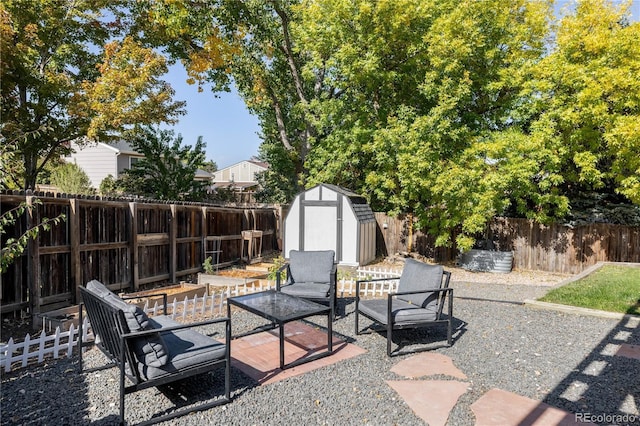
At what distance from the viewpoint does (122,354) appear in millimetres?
3051

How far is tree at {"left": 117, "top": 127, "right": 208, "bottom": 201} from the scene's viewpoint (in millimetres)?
18500

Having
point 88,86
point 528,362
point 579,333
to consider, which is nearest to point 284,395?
Result: point 528,362

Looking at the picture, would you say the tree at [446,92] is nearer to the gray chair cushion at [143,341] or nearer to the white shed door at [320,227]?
the white shed door at [320,227]

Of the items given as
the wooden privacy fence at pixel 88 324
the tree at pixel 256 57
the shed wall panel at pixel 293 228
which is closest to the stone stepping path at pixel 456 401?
the wooden privacy fence at pixel 88 324

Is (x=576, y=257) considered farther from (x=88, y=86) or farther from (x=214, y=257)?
(x=88, y=86)

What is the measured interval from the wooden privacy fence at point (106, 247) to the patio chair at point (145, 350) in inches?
115

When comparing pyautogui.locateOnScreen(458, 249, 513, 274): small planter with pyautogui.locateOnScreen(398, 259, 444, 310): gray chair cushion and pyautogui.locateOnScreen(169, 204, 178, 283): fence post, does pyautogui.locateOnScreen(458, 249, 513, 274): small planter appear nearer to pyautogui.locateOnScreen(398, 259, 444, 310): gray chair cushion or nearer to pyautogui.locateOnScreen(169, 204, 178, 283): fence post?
pyautogui.locateOnScreen(398, 259, 444, 310): gray chair cushion

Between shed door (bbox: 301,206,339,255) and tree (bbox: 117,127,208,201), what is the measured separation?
912 cm

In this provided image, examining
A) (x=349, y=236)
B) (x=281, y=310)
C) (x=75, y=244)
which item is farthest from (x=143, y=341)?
(x=349, y=236)

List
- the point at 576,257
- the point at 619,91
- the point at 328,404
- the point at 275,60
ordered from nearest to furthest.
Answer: the point at 328,404
the point at 619,91
the point at 576,257
the point at 275,60

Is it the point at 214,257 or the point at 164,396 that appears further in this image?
the point at 214,257

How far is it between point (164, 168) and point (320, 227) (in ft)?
33.9

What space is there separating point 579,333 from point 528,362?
1.67 metres

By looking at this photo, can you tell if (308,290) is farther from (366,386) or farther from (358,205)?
(358,205)
